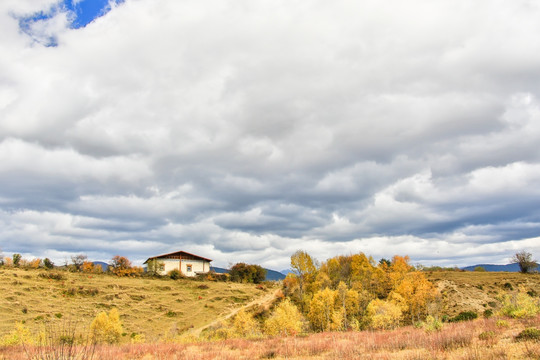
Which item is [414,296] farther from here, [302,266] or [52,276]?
[52,276]

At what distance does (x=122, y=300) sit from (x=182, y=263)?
34.3m

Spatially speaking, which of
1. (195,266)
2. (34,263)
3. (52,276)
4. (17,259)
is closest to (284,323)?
(52,276)

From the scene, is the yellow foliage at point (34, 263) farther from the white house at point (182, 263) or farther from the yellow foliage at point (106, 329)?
the yellow foliage at point (106, 329)

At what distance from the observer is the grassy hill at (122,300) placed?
48.9m

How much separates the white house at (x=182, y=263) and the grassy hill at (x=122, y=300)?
1157 centimetres

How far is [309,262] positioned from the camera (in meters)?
68.3

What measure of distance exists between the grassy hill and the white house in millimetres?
11575

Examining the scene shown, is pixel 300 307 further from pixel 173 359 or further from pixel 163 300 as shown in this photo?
pixel 173 359

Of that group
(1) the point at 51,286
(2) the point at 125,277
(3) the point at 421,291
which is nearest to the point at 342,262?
(3) the point at 421,291

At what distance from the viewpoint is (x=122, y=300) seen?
2427 inches

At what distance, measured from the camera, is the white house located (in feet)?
305

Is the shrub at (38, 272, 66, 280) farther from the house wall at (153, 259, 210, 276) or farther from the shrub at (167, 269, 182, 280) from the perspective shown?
the house wall at (153, 259, 210, 276)

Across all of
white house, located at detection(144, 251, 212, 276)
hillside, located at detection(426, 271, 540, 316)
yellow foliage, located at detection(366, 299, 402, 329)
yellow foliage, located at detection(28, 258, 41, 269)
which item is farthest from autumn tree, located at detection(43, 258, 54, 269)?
hillside, located at detection(426, 271, 540, 316)

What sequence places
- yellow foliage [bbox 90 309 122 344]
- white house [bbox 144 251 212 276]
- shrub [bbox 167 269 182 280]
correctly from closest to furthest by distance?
yellow foliage [bbox 90 309 122 344], shrub [bbox 167 269 182 280], white house [bbox 144 251 212 276]
